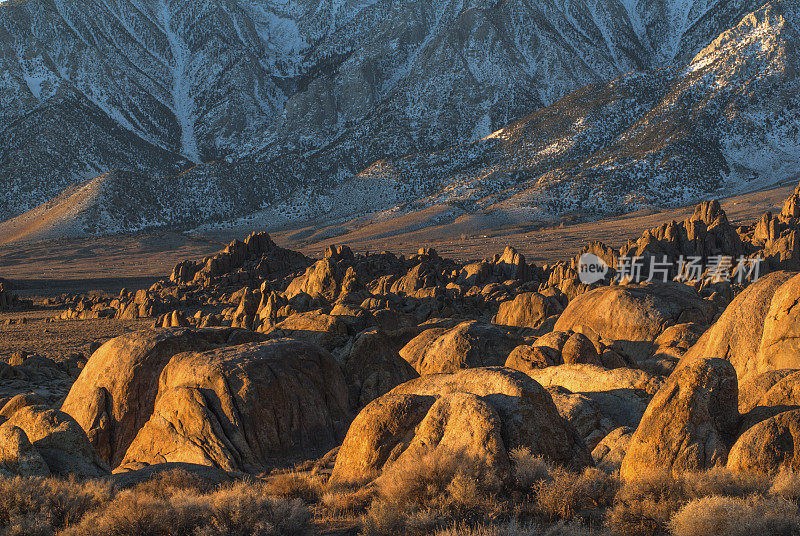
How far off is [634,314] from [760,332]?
32.8 feet

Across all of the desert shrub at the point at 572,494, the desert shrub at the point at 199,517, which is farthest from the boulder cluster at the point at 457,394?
the desert shrub at the point at 199,517

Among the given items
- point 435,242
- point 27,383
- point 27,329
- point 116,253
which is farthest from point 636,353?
point 116,253

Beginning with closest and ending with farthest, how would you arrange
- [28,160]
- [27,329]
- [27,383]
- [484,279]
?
[27,383], [27,329], [484,279], [28,160]

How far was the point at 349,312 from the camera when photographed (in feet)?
90.9

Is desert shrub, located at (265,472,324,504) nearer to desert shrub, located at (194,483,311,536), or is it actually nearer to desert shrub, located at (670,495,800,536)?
desert shrub, located at (194,483,311,536)

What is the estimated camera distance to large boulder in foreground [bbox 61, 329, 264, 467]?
588 inches

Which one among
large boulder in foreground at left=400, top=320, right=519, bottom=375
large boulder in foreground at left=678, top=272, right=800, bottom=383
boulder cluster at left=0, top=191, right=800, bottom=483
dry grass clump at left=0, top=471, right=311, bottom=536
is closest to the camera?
dry grass clump at left=0, top=471, right=311, bottom=536

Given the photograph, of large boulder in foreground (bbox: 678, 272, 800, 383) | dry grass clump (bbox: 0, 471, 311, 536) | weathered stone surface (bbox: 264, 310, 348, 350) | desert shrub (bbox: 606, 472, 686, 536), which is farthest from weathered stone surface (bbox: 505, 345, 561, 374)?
dry grass clump (bbox: 0, 471, 311, 536)

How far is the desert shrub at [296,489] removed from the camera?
9633 millimetres

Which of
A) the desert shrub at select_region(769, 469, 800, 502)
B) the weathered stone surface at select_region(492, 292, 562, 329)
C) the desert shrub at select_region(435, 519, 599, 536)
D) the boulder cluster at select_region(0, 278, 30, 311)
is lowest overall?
the weathered stone surface at select_region(492, 292, 562, 329)

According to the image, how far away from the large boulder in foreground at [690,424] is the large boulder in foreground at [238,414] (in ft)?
23.9

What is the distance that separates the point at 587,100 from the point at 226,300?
143m

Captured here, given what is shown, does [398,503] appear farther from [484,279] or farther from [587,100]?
[587,100]

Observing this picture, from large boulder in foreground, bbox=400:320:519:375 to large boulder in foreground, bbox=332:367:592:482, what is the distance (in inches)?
372
